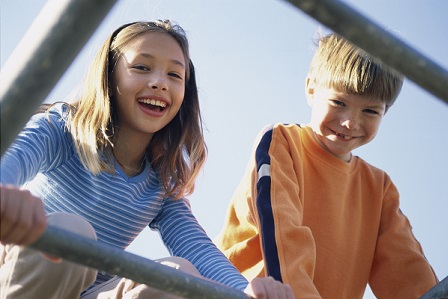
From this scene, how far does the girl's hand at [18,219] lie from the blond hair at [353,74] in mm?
1195

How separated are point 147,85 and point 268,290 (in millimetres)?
623

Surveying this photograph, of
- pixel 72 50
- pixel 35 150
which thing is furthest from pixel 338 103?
pixel 72 50

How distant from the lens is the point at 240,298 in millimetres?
884

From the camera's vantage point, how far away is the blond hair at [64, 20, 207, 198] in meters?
1.51

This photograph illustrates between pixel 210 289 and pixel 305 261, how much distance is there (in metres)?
0.73

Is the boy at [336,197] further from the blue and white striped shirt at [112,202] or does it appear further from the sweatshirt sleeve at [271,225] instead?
the blue and white striped shirt at [112,202]

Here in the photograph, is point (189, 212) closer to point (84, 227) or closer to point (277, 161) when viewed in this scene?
point (277, 161)

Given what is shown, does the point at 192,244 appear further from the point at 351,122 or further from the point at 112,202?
the point at 351,122

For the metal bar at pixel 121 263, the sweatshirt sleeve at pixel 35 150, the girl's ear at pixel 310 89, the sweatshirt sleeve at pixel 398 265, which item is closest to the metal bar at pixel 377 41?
the metal bar at pixel 121 263

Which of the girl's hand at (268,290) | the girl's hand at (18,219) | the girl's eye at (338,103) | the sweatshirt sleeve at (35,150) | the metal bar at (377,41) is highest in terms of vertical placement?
the girl's eye at (338,103)

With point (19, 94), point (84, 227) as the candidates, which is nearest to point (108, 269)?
point (19, 94)

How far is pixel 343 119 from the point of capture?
1.81 m

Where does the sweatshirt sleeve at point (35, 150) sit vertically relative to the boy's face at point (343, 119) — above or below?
below

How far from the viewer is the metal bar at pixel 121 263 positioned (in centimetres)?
70
